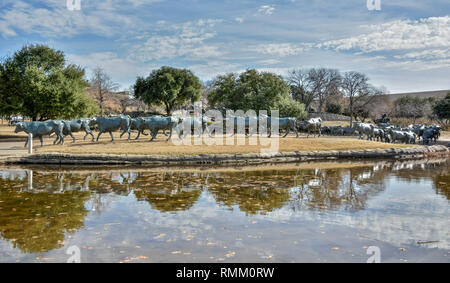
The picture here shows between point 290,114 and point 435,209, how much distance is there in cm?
3467

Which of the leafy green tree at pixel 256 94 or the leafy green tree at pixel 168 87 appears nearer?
the leafy green tree at pixel 256 94

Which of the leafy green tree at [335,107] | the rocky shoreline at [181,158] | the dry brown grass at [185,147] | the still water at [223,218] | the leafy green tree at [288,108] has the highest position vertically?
the leafy green tree at [335,107]

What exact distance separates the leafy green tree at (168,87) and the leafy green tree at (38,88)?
63.0 feet

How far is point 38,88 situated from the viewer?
97.2 ft

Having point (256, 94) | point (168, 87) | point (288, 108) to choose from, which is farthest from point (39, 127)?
point (168, 87)

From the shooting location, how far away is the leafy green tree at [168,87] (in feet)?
169

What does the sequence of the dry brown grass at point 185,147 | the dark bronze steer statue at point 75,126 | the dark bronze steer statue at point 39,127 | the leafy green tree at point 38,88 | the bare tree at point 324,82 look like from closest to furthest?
the dry brown grass at point 185,147 → the dark bronze steer statue at point 39,127 → the dark bronze steer statue at point 75,126 → the leafy green tree at point 38,88 → the bare tree at point 324,82

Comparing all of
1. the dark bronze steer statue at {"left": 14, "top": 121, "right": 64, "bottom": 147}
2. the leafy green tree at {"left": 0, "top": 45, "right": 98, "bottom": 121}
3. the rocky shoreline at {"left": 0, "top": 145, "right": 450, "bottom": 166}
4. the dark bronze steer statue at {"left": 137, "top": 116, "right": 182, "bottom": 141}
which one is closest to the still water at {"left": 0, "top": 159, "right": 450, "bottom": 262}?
the rocky shoreline at {"left": 0, "top": 145, "right": 450, "bottom": 166}

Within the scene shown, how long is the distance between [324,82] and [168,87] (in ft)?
106

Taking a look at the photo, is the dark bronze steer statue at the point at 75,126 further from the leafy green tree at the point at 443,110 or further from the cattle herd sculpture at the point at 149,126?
the leafy green tree at the point at 443,110

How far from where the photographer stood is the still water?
5572mm

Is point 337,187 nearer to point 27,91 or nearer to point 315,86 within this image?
point 27,91

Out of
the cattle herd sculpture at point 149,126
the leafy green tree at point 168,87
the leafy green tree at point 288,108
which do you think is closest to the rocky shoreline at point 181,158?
the cattle herd sculpture at point 149,126

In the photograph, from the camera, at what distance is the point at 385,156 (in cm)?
2214
